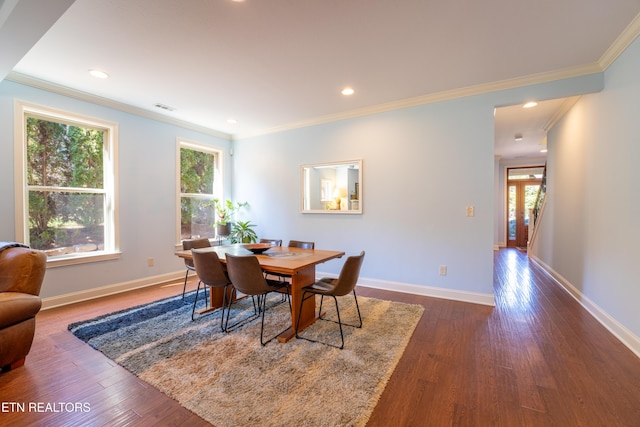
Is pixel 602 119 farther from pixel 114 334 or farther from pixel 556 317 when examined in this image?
pixel 114 334

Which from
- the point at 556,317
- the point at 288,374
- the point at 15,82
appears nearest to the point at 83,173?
the point at 15,82

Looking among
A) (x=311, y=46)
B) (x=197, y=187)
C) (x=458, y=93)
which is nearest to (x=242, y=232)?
(x=197, y=187)

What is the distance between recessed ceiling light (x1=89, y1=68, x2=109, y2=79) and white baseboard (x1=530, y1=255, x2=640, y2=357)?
218 inches

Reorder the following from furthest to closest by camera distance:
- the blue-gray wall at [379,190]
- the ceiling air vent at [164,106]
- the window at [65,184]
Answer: the ceiling air vent at [164,106] < the blue-gray wall at [379,190] < the window at [65,184]

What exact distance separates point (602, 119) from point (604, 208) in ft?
3.09

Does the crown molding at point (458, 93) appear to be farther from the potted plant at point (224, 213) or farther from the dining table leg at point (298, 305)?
the dining table leg at point (298, 305)

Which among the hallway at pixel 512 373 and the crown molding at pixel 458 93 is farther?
the crown molding at pixel 458 93

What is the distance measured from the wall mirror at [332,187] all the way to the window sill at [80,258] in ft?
9.17

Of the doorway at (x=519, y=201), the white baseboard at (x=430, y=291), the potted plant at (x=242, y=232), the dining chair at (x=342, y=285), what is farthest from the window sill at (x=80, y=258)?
the doorway at (x=519, y=201)

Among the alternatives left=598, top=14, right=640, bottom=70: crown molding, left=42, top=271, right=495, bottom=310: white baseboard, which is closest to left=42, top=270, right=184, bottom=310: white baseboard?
left=42, top=271, right=495, bottom=310: white baseboard

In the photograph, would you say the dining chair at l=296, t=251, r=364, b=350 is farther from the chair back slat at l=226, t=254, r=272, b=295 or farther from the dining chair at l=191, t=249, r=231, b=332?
the dining chair at l=191, t=249, r=231, b=332

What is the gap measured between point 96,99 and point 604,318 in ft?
20.8

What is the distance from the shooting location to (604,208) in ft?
9.22

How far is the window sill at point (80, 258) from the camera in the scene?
10.7ft
